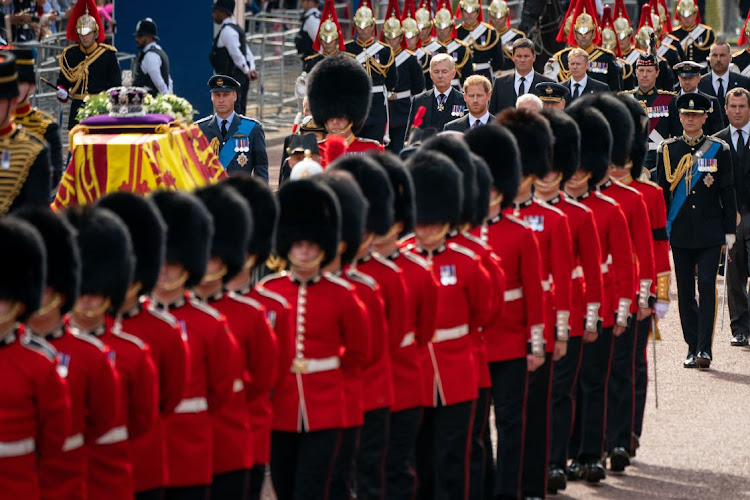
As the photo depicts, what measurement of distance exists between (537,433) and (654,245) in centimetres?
170

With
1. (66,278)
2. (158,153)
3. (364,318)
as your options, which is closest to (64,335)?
(66,278)

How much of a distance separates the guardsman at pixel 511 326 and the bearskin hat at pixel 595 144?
2.82 feet

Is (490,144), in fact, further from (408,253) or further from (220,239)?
(220,239)

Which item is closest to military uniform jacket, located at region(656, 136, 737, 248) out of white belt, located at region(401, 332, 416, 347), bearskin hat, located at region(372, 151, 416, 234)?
bearskin hat, located at region(372, 151, 416, 234)

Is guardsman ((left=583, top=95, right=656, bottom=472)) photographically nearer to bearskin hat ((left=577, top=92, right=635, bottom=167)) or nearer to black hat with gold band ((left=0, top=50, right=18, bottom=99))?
bearskin hat ((left=577, top=92, right=635, bottom=167))

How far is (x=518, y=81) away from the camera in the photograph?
13.2 meters

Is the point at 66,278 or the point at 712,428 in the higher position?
the point at 66,278

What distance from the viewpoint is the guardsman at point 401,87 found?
15.7 meters

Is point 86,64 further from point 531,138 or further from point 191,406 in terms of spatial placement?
point 191,406

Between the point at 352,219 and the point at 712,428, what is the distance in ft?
11.1

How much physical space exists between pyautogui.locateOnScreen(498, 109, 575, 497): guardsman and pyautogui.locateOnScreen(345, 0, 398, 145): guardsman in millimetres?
7688

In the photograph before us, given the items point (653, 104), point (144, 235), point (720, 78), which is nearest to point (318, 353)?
point (144, 235)

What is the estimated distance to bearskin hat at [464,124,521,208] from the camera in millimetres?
7066

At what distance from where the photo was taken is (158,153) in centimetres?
823
